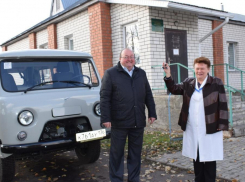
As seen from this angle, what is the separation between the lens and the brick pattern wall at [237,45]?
12.7 meters

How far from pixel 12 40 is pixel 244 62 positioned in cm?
1283

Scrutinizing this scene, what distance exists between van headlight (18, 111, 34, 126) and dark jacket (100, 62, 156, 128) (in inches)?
43.5

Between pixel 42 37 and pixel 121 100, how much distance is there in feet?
37.4

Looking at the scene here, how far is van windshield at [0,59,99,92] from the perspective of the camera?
14.2 ft

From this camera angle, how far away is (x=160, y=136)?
23.8ft

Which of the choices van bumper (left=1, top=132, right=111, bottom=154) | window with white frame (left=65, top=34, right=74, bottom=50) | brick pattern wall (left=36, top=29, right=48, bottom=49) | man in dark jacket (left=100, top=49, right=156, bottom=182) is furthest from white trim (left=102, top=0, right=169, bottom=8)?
brick pattern wall (left=36, top=29, right=48, bottom=49)

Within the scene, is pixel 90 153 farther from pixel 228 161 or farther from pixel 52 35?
pixel 52 35

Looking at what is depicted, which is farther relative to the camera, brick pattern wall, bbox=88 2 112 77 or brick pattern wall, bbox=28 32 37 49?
brick pattern wall, bbox=28 32 37 49

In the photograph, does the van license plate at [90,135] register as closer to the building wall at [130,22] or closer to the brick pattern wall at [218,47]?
the building wall at [130,22]

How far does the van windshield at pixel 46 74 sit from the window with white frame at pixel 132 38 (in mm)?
4395

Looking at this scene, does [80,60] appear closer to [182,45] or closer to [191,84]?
Result: [191,84]

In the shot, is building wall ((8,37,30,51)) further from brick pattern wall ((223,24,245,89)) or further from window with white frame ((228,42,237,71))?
window with white frame ((228,42,237,71))

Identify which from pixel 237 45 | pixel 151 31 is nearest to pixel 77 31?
pixel 151 31

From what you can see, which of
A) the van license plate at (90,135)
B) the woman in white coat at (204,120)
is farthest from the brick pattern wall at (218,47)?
the woman in white coat at (204,120)
